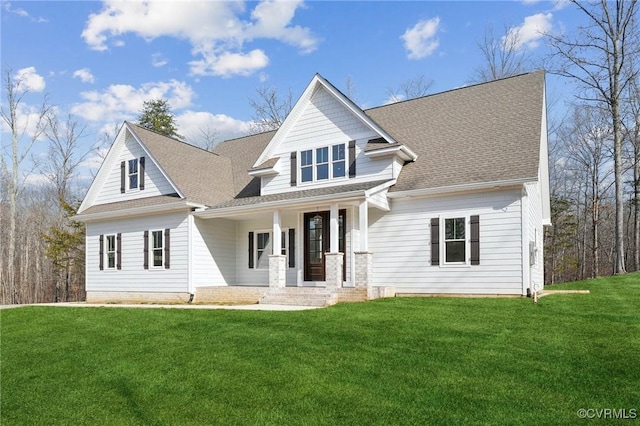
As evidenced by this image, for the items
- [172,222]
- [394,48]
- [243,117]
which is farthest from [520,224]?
[243,117]

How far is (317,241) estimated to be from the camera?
15.1 meters

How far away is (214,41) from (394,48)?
27.1 feet

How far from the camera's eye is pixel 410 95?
35.3m

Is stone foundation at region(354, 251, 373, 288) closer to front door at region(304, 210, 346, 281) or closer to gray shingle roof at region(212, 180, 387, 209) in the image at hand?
gray shingle roof at region(212, 180, 387, 209)

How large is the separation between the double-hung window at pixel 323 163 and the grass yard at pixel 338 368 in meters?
6.56

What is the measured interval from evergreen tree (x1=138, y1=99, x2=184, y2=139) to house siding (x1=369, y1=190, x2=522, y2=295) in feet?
93.0

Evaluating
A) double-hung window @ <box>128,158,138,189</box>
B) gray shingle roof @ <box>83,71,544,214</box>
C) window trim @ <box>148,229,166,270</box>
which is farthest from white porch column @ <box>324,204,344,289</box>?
double-hung window @ <box>128,158,138,189</box>

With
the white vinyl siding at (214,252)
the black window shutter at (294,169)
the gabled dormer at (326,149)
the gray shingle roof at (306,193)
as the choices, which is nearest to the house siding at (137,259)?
the white vinyl siding at (214,252)

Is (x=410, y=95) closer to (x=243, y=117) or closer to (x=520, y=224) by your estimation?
(x=243, y=117)

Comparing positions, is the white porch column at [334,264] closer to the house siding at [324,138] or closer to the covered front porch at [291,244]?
the covered front porch at [291,244]

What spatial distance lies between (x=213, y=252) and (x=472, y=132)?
9.96m

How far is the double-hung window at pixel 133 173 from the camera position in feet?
60.3

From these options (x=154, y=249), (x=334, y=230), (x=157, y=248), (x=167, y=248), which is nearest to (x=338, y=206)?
(x=334, y=230)

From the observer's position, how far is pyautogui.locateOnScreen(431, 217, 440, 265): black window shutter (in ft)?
43.0
